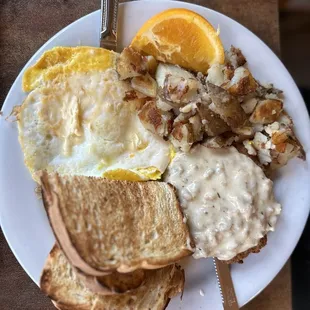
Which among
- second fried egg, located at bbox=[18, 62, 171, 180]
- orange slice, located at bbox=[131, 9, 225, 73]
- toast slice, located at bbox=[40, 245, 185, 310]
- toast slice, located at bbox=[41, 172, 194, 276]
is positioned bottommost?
toast slice, located at bbox=[40, 245, 185, 310]

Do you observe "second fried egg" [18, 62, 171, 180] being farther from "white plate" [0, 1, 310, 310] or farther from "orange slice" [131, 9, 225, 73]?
"orange slice" [131, 9, 225, 73]

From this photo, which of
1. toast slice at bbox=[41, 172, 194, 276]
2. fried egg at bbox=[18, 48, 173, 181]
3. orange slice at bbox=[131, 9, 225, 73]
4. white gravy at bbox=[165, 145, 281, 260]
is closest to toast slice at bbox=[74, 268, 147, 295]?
toast slice at bbox=[41, 172, 194, 276]

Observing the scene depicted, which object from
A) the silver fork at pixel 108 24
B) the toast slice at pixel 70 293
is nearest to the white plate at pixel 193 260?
the silver fork at pixel 108 24

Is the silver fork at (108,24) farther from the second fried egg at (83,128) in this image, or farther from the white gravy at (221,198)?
the white gravy at (221,198)

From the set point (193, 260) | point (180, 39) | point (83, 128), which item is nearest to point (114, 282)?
point (193, 260)

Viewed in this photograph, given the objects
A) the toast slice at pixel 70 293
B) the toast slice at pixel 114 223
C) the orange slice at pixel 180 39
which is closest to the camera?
the toast slice at pixel 114 223

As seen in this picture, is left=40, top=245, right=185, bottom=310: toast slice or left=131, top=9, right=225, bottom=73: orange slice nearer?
left=40, top=245, right=185, bottom=310: toast slice
